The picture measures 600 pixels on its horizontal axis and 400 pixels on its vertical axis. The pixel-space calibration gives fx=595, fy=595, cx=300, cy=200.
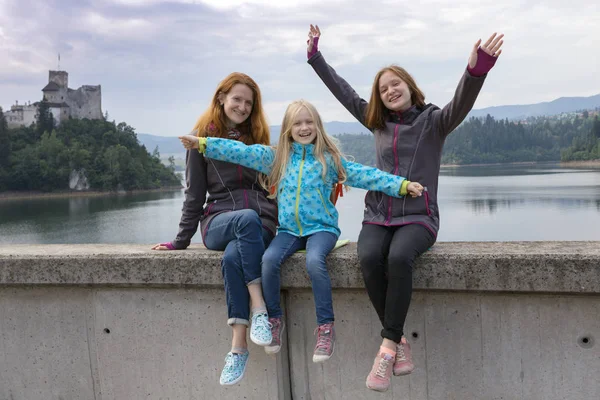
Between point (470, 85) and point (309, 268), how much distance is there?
1058 millimetres

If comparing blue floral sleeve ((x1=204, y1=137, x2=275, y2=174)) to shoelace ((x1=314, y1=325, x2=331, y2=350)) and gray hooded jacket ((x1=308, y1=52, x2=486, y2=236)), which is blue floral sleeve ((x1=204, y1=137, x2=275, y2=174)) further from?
shoelace ((x1=314, y1=325, x2=331, y2=350))

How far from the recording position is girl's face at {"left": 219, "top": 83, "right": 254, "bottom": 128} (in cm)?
297

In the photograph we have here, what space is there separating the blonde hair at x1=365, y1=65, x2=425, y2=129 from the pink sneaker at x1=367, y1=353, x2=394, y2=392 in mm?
1136

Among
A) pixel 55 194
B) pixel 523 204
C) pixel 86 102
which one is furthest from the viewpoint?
pixel 86 102

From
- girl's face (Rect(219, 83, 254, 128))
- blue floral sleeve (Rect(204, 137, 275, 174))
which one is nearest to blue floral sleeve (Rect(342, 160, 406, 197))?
blue floral sleeve (Rect(204, 137, 275, 174))

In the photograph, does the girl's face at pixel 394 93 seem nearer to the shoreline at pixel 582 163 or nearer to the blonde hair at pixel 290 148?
the blonde hair at pixel 290 148

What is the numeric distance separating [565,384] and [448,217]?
4296 centimetres

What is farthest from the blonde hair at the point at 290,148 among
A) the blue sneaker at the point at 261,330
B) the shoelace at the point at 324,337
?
the shoelace at the point at 324,337

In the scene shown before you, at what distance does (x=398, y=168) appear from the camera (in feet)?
9.01

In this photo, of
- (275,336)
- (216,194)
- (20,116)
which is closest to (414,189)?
(275,336)

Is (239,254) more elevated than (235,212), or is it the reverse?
(235,212)

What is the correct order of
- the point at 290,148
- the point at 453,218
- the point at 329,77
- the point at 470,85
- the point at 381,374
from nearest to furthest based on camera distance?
1. the point at 381,374
2. the point at 470,85
3. the point at 290,148
4. the point at 329,77
5. the point at 453,218

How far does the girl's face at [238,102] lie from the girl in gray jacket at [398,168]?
46 cm

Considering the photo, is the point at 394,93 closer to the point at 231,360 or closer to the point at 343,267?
the point at 343,267
